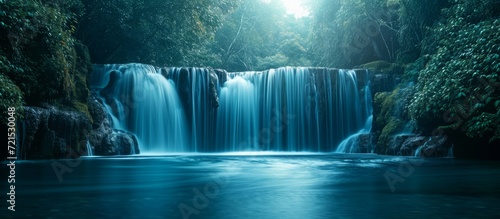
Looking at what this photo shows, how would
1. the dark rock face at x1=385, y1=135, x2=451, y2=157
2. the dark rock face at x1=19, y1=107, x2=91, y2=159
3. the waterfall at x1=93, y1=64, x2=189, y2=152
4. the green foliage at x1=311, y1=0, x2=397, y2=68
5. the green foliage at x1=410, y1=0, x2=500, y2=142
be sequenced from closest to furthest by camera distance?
1. the dark rock face at x1=19, y1=107, x2=91, y2=159
2. the green foliage at x1=410, y1=0, x2=500, y2=142
3. the dark rock face at x1=385, y1=135, x2=451, y2=157
4. the waterfall at x1=93, y1=64, x2=189, y2=152
5. the green foliage at x1=311, y1=0, x2=397, y2=68

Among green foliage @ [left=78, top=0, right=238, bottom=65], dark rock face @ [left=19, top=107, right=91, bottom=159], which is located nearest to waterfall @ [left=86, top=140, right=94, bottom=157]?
dark rock face @ [left=19, top=107, right=91, bottom=159]

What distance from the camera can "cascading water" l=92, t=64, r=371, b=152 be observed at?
64.5 ft

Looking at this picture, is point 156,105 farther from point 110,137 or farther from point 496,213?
point 496,213

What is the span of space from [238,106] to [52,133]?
32.5ft

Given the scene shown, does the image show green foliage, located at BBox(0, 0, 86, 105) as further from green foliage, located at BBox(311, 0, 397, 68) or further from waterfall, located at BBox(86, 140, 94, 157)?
green foliage, located at BBox(311, 0, 397, 68)

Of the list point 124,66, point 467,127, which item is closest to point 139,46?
point 124,66

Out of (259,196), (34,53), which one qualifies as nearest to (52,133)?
(34,53)

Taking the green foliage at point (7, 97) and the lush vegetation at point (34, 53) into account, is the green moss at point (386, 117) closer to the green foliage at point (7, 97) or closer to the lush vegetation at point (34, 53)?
the lush vegetation at point (34, 53)

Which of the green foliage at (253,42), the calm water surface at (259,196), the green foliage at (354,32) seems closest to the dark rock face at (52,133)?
the calm water surface at (259,196)

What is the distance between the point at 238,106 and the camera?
21.6 m

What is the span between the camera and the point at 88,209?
4.57 m

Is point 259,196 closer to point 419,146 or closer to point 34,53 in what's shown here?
point 34,53

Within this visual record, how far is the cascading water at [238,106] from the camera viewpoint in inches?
774

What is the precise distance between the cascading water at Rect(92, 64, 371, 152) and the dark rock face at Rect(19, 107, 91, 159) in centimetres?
501
